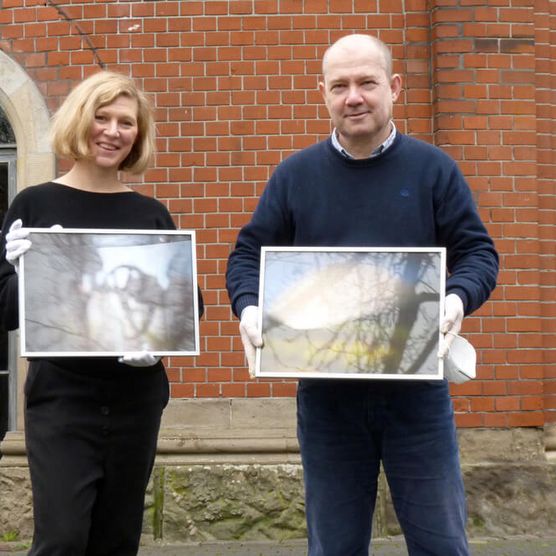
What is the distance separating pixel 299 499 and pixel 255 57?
2696mm

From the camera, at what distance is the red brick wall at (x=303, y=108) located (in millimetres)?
5586

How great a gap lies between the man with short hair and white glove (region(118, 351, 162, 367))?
0.30 meters

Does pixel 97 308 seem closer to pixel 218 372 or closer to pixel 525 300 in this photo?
pixel 218 372

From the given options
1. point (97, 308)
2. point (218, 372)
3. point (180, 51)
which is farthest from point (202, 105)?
point (97, 308)

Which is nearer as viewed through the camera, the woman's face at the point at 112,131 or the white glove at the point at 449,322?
the white glove at the point at 449,322

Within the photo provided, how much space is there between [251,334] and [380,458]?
0.59m

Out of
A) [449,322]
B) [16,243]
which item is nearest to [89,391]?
[16,243]

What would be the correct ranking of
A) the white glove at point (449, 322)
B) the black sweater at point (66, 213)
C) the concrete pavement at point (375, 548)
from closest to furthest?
the white glove at point (449, 322), the black sweater at point (66, 213), the concrete pavement at point (375, 548)

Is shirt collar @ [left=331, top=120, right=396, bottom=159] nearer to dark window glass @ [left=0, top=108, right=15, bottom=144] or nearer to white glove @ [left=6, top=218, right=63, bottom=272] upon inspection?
white glove @ [left=6, top=218, right=63, bottom=272]

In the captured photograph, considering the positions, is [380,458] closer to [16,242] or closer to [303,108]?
[16,242]

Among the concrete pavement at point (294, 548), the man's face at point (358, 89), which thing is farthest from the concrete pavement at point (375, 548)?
the man's face at point (358, 89)

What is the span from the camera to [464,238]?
2875mm

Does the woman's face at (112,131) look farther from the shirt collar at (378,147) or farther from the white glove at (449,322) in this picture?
the white glove at (449,322)

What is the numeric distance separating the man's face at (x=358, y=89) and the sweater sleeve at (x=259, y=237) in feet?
0.98
